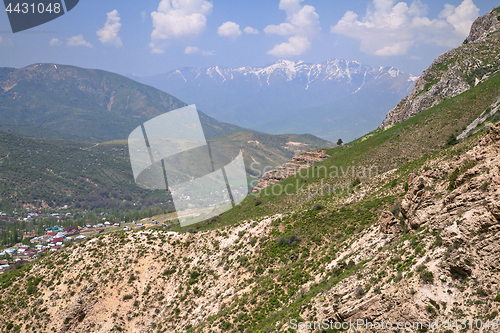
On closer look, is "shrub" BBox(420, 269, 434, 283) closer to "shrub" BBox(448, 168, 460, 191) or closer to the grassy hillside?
"shrub" BBox(448, 168, 460, 191)

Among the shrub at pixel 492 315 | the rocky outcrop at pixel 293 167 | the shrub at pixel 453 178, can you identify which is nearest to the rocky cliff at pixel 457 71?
the rocky outcrop at pixel 293 167

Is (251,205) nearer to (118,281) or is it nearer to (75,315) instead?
(118,281)

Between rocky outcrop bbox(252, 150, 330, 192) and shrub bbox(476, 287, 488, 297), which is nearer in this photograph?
shrub bbox(476, 287, 488, 297)

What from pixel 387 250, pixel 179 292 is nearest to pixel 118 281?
pixel 179 292

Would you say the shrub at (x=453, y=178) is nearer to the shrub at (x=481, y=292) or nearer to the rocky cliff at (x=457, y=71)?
the shrub at (x=481, y=292)

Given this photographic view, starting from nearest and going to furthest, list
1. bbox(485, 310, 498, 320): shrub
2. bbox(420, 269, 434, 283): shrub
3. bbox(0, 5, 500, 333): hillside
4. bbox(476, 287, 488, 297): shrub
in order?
bbox(485, 310, 498, 320): shrub → bbox(476, 287, 488, 297): shrub → bbox(0, 5, 500, 333): hillside → bbox(420, 269, 434, 283): shrub

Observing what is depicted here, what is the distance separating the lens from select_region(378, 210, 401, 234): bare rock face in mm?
20344

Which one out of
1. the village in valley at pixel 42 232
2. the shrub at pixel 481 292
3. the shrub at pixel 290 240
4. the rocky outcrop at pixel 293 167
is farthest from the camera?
Answer: the village in valley at pixel 42 232

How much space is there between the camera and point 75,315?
29297 millimetres

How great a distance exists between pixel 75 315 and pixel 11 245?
381 ft

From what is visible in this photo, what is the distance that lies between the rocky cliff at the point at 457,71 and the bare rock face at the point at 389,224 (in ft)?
196

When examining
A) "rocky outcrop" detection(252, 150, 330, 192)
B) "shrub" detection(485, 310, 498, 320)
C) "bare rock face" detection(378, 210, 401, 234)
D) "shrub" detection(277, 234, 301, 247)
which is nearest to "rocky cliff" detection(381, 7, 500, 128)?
"rocky outcrop" detection(252, 150, 330, 192)

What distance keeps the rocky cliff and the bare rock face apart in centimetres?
5977

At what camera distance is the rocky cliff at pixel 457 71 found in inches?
2569
